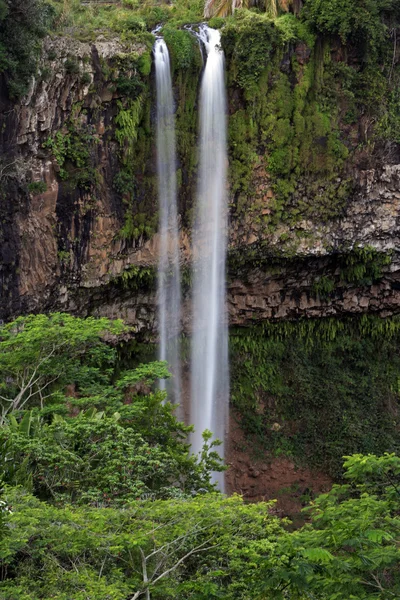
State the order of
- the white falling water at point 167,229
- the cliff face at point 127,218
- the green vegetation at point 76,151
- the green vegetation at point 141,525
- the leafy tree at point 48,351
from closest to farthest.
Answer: the green vegetation at point 141,525, the leafy tree at point 48,351, the cliff face at point 127,218, the green vegetation at point 76,151, the white falling water at point 167,229

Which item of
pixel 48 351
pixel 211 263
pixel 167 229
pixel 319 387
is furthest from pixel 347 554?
pixel 319 387

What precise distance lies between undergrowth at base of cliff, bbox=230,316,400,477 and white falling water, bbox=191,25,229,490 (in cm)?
76

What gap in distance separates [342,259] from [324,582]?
15.4 meters

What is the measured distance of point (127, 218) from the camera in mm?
20953

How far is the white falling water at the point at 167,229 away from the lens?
821 inches

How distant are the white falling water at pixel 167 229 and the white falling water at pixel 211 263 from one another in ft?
1.65

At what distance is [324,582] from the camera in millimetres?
8047

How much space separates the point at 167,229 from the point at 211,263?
1493mm

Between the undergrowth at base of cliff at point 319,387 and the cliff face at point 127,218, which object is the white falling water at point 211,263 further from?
the undergrowth at base of cliff at point 319,387

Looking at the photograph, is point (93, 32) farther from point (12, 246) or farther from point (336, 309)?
point (336, 309)

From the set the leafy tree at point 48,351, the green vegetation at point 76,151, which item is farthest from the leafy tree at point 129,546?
the green vegetation at point 76,151

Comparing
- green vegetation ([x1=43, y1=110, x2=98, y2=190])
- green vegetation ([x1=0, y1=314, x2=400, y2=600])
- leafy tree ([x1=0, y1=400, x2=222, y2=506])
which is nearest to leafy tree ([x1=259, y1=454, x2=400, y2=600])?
green vegetation ([x1=0, y1=314, x2=400, y2=600])

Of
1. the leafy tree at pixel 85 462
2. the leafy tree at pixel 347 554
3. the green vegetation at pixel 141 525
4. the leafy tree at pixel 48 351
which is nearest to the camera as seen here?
the leafy tree at pixel 347 554

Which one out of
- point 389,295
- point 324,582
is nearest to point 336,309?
point 389,295
